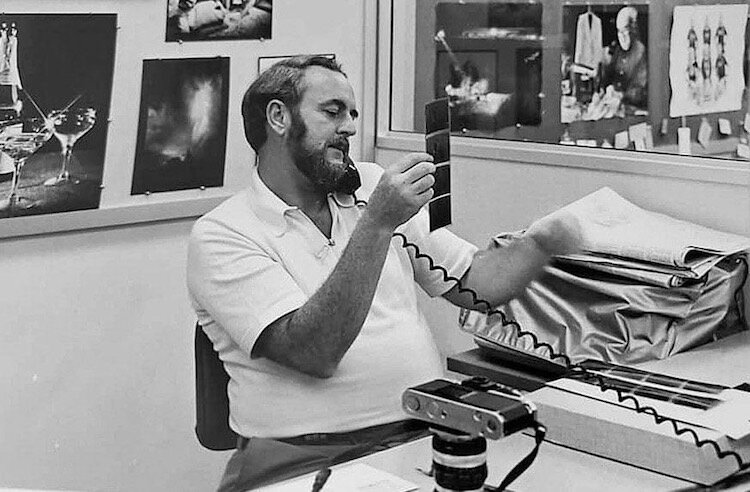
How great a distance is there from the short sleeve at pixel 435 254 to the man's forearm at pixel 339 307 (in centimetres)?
34

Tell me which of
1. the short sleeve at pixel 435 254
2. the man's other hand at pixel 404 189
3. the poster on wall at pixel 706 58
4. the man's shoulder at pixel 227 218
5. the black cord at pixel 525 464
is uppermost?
the poster on wall at pixel 706 58

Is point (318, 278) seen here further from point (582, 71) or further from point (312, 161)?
point (582, 71)

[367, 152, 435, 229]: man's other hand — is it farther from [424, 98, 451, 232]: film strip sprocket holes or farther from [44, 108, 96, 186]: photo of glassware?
[44, 108, 96, 186]: photo of glassware

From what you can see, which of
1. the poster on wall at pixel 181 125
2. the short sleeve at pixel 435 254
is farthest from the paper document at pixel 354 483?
the poster on wall at pixel 181 125

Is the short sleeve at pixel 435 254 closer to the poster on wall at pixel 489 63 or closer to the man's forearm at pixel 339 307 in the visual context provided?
the man's forearm at pixel 339 307

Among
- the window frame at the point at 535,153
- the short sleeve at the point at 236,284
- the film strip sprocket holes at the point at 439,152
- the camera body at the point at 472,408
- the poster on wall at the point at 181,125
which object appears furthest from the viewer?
the poster on wall at the point at 181,125

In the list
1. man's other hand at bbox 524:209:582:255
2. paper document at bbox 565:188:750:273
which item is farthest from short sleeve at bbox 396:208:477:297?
paper document at bbox 565:188:750:273

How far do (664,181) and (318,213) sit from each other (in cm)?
74

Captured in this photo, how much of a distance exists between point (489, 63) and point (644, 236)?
2.53ft

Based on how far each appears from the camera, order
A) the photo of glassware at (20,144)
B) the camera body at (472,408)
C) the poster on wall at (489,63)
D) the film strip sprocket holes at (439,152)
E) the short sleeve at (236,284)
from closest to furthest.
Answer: the camera body at (472,408) < the film strip sprocket holes at (439,152) < the short sleeve at (236,284) < the photo of glassware at (20,144) < the poster on wall at (489,63)

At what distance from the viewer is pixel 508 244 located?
228 centimetres

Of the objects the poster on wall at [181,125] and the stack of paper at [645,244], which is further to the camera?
the poster on wall at [181,125]

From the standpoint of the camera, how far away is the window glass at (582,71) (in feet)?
8.00

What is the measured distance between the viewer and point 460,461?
1.18m
